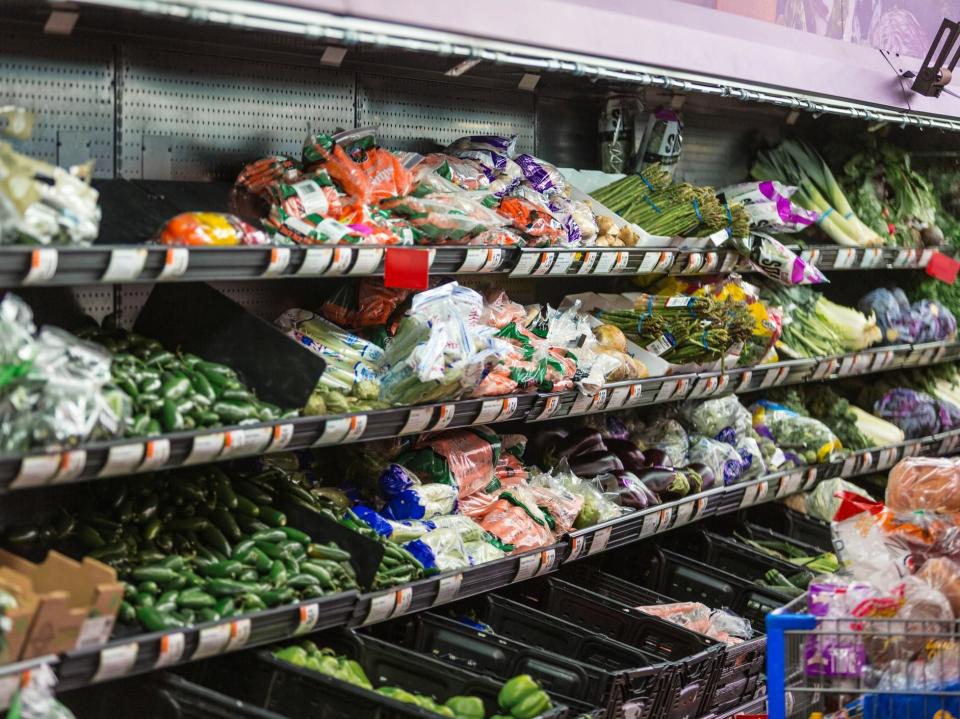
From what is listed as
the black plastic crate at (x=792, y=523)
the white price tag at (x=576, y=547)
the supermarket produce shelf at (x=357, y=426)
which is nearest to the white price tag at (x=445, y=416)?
the supermarket produce shelf at (x=357, y=426)

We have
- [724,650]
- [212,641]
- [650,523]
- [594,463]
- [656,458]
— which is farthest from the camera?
[656,458]

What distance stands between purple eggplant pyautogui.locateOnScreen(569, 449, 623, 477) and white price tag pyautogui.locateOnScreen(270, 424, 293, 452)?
5.62ft

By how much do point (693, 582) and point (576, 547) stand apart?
0.87 metres

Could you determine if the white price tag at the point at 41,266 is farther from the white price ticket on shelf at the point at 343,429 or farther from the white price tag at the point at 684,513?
the white price tag at the point at 684,513

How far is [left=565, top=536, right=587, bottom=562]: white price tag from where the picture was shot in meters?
4.21

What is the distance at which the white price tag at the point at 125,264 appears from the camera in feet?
9.12

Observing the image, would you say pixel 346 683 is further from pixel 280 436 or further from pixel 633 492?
pixel 633 492

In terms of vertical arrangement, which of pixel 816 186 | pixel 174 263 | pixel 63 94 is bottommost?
pixel 816 186

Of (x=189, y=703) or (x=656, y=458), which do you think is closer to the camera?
(x=189, y=703)

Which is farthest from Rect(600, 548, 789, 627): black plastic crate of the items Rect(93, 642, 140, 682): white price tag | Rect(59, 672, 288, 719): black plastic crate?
Rect(93, 642, 140, 682): white price tag

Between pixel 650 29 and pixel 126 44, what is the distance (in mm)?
1799

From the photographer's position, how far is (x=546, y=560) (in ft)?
13.4

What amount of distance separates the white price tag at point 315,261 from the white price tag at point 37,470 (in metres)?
0.88

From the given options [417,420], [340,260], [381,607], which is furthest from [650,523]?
[340,260]
